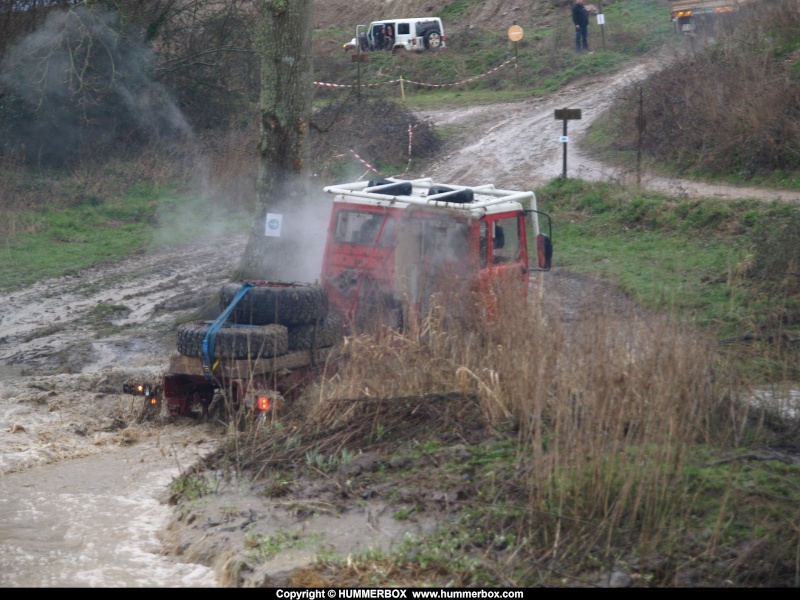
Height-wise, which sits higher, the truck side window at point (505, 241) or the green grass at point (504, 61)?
the green grass at point (504, 61)

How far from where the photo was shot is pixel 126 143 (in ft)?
80.1

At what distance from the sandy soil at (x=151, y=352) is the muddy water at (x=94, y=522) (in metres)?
0.15

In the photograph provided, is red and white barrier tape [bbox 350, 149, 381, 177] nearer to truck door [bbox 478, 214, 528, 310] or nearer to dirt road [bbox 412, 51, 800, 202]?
dirt road [bbox 412, 51, 800, 202]

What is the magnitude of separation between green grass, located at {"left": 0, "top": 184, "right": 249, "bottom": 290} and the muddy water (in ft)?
27.2

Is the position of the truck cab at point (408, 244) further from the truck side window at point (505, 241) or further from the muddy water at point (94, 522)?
the muddy water at point (94, 522)

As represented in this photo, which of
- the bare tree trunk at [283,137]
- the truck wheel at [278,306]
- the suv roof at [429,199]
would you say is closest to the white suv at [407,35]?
the bare tree trunk at [283,137]

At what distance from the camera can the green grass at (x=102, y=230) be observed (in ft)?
54.2

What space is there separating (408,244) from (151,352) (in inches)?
182

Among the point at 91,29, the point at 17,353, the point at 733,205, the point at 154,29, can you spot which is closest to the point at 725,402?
the point at 17,353

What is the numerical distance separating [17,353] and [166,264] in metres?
5.33

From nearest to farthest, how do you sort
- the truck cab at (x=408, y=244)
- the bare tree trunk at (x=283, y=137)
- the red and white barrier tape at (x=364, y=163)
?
the truck cab at (x=408, y=244) → the bare tree trunk at (x=283, y=137) → the red and white barrier tape at (x=364, y=163)

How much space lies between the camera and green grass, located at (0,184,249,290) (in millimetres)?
16531

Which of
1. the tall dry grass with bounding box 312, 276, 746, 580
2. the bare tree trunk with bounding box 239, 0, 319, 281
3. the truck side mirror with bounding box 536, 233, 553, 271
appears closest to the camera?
the tall dry grass with bounding box 312, 276, 746, 580

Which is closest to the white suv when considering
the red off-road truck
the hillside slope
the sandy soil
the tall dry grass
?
the hillside slope
